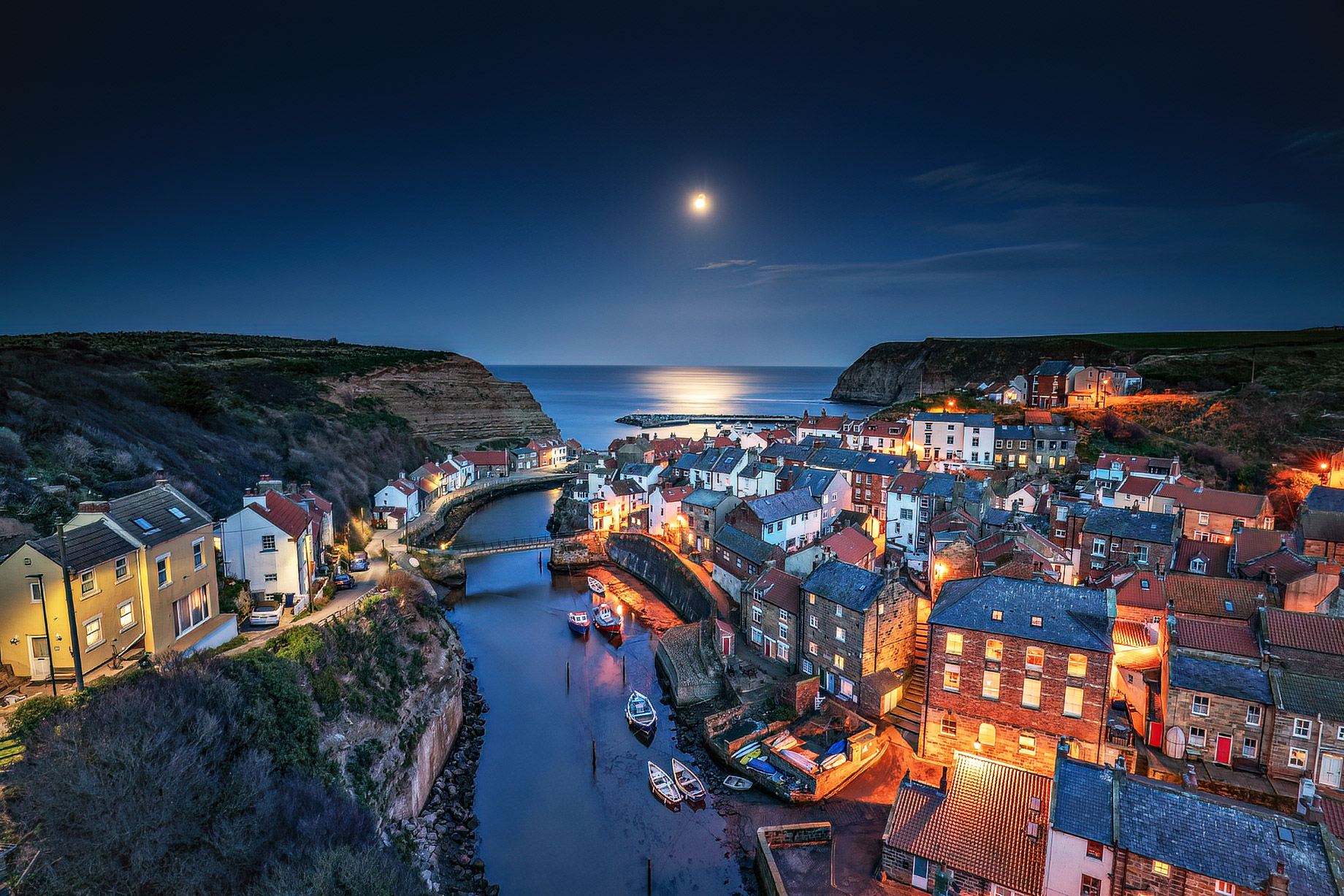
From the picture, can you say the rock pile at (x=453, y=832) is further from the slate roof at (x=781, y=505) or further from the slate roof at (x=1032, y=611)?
the slate roof at (x=781, y=505)

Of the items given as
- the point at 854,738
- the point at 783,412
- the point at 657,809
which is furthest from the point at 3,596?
the point at 783,412

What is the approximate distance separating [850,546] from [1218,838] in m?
20.7

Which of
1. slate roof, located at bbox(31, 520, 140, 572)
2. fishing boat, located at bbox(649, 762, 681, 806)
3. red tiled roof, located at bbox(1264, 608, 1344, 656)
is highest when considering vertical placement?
slate roof, located at bbox(31, 520, 140, 572)

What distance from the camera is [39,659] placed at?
15.7m

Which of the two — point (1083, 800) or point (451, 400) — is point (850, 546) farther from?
point (451, 400)

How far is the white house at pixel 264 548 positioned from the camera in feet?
78.9

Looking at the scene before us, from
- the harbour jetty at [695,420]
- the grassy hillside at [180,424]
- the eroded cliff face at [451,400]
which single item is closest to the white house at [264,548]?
the grassy hillside at [180,424]

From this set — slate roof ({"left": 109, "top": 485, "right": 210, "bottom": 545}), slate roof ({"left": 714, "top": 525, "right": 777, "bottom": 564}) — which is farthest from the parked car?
slate roof ({"left": 714, "top": 525, "right": 777, "bottom": 564})

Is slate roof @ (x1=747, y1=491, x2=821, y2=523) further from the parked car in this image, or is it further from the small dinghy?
the parked car

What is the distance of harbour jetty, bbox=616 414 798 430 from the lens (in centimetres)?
13850

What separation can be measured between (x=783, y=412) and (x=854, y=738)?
151824 mm

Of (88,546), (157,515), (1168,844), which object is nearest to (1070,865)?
(1168,844)

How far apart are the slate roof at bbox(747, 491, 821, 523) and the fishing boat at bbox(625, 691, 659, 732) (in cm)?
1363

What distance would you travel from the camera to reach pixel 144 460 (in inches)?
1201
